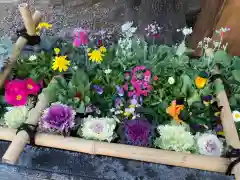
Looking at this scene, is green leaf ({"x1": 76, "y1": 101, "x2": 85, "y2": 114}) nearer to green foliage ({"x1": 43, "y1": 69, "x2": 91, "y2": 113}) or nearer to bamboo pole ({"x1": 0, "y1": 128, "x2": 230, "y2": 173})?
green foliage ({"x1": 43, "y1": 69, "x2": 91, "y2": 113})

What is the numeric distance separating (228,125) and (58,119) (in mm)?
584

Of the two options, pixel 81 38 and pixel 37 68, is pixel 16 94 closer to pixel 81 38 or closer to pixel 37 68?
pixel 37 68

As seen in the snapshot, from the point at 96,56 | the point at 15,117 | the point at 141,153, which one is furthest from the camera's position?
the point at 96,56

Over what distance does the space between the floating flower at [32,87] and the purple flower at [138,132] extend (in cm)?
39

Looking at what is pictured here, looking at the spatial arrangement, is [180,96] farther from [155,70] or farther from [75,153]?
[75,153]

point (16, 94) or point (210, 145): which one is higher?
point (16, 94)

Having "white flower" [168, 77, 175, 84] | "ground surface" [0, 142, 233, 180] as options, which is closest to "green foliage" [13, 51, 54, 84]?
"ground surface" [0, 142, 233, 180]

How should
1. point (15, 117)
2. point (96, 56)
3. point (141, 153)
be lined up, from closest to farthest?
point (141, 153) → point (15, 117) → point (96, 56)

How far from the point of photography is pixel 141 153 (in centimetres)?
101

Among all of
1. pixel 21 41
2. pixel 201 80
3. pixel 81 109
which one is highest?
pixel 21 41

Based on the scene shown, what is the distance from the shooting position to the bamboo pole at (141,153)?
3.30ft

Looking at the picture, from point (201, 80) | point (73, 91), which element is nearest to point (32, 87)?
point (73, 91)

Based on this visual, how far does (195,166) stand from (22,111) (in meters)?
0.64

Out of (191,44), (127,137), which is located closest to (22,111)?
(127,137)
